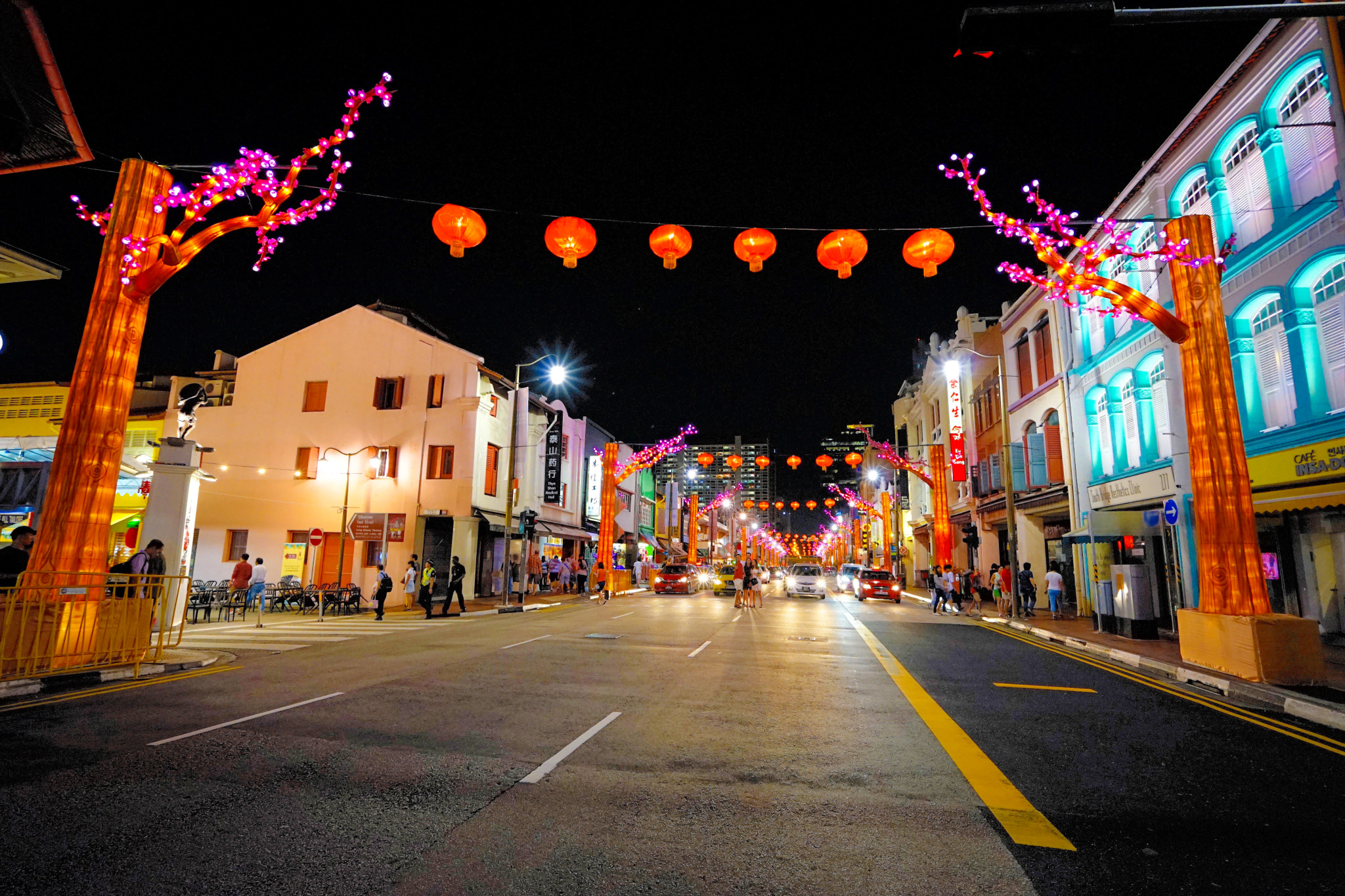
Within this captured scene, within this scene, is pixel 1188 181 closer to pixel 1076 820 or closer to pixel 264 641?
pixel 1076 820

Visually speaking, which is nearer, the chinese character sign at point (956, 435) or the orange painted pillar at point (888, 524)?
the chinese character sign at point (956, 435)

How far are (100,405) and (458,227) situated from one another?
253 inches

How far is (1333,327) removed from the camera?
12742 millimetres

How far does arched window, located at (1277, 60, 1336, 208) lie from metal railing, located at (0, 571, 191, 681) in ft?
70.3

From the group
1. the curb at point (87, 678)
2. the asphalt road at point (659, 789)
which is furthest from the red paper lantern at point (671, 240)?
the curb at point (87, 678)

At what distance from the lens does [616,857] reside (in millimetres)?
3648

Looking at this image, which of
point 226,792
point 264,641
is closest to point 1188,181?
point 226,792

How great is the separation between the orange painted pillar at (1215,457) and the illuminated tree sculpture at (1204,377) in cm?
1

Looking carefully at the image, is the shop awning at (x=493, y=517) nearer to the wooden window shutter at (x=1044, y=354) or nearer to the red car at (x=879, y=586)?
the red car at (x=879, y=586)

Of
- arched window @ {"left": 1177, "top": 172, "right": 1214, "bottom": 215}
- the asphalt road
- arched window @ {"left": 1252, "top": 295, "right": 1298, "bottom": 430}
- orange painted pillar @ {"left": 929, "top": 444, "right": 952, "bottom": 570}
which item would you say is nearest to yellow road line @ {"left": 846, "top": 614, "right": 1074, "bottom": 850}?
the asphalt road

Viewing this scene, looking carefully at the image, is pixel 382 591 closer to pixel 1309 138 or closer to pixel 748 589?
pixel 748 589

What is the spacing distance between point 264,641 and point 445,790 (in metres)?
11.9

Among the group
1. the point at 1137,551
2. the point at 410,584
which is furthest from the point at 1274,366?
the point at 410,584

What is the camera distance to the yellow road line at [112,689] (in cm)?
752
